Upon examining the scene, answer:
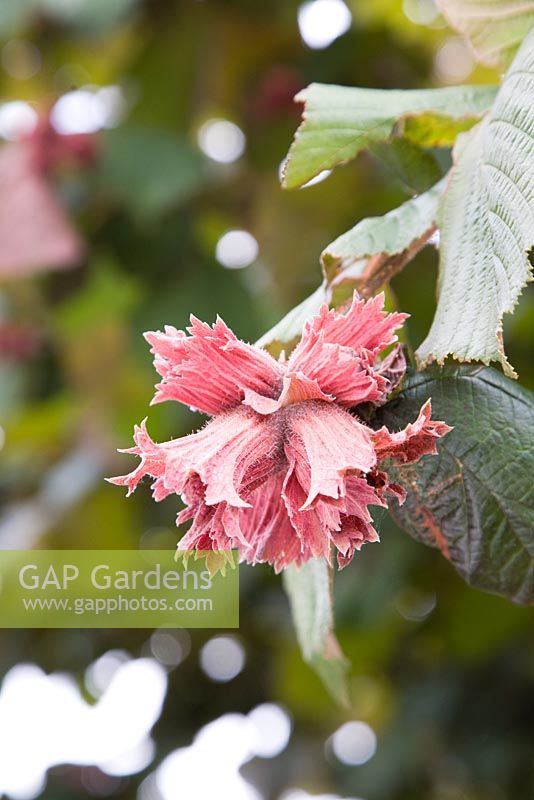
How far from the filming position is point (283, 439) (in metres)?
0.42

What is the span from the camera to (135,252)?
1.70 m

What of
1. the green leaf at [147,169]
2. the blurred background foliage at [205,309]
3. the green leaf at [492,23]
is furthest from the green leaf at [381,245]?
the green leaf at [147,169]

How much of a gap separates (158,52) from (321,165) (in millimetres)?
1382

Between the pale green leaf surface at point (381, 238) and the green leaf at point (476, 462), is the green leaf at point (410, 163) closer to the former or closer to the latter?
the pale green leaf surface at point (381, 238)

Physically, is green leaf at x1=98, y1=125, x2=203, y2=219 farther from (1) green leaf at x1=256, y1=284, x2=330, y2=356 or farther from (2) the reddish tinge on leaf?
(2) the reddish tinge on leaf

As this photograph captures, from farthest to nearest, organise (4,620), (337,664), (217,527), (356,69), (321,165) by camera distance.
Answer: (356,69), (4,620), (337,664), (321,165), (217,527)

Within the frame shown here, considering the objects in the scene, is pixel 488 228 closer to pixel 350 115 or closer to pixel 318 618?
pixel 350 115

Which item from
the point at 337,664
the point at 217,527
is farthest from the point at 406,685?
the point at 217,527

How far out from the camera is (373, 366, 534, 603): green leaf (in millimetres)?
493

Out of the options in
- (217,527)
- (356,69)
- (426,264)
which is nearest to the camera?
(217,527)

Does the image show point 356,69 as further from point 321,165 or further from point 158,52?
point 321,165

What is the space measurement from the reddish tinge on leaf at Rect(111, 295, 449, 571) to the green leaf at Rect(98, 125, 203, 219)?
4.00ft

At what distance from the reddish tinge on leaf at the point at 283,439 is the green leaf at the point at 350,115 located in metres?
0.16

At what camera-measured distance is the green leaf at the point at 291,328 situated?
546 millimetres
